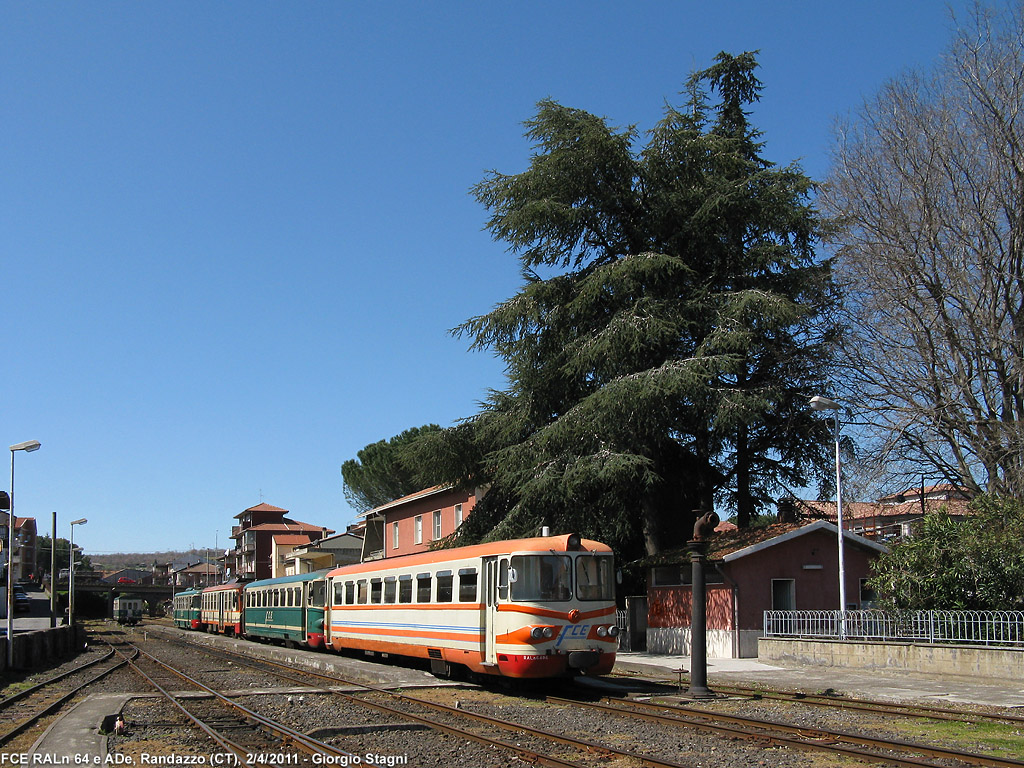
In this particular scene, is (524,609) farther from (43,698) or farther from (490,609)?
(43,698)

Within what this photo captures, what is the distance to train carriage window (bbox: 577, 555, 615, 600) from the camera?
620 inches

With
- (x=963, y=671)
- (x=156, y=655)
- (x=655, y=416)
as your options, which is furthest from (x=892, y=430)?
(x=156, y=655)

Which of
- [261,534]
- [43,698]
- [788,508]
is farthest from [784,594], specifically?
[261,534]

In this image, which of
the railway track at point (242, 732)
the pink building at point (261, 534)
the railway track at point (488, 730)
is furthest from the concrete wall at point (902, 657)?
the pink building at point (261, 534)

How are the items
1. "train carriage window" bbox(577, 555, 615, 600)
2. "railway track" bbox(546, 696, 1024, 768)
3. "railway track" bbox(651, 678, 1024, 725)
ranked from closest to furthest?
1. "railway track" bbox(546, 696, 1024, 768)
2. "railway track" bbox(651, 678, 1024, 725)
3. "train carriage window" bbox(577, 555, 615, 600)

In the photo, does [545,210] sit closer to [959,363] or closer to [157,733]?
[959,363]

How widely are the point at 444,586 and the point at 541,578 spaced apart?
9.27 ft

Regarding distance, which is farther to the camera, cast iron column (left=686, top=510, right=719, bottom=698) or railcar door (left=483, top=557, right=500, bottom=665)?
railcar door (left=483, top=557, right=500, bottom=665)

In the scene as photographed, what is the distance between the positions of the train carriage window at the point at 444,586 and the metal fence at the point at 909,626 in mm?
8732

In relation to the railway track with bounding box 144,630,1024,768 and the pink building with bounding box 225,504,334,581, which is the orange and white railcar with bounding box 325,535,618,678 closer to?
the railway track with bounding box 144,630,1024,768

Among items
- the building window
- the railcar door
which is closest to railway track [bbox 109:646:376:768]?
the railcar door

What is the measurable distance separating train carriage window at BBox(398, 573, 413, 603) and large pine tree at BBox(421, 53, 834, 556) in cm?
670

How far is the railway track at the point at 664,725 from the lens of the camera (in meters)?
9.39

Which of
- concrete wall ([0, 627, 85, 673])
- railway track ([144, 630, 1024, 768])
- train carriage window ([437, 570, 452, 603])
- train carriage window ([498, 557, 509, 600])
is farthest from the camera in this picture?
concrete wall ([0, 627, 85, 673])
